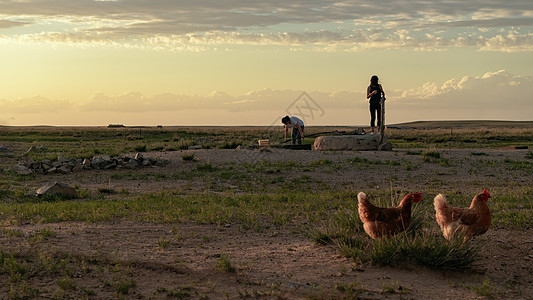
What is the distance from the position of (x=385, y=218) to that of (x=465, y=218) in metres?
1.06

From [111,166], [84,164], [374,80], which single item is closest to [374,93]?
[374,80]

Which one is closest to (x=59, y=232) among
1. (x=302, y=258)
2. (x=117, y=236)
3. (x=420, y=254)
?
(x=117, y=236)

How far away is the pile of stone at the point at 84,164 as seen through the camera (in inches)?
752

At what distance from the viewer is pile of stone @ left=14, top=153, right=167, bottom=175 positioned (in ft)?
62.6

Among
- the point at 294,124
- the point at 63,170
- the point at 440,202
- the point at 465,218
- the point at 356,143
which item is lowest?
Answer: the point at 63,170

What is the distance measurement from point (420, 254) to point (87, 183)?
1224 cm

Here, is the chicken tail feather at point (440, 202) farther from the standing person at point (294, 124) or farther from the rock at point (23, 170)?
the standing person at point (294, 124)

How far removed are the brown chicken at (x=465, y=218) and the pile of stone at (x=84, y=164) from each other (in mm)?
A: 13484

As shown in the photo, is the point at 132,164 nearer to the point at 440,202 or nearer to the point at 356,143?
the point at 356,143

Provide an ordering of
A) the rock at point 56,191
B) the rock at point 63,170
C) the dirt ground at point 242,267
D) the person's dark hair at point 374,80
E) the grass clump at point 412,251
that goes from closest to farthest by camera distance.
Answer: the dirt ground at point 242,267, the grass clump at point 412,251, the rock at point 56,191, the rock at point 63,170, the person's dark hair at point 374,80

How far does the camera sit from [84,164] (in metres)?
19.5

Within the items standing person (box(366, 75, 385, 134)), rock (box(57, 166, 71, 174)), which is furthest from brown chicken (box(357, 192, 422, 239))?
rock (box(57, 166, 71, 174))

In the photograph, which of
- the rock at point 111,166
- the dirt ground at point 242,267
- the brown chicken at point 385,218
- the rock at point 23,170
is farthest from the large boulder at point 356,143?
the brown chicken at point 385,218

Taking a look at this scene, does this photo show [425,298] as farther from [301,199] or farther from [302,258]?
[301,199]
